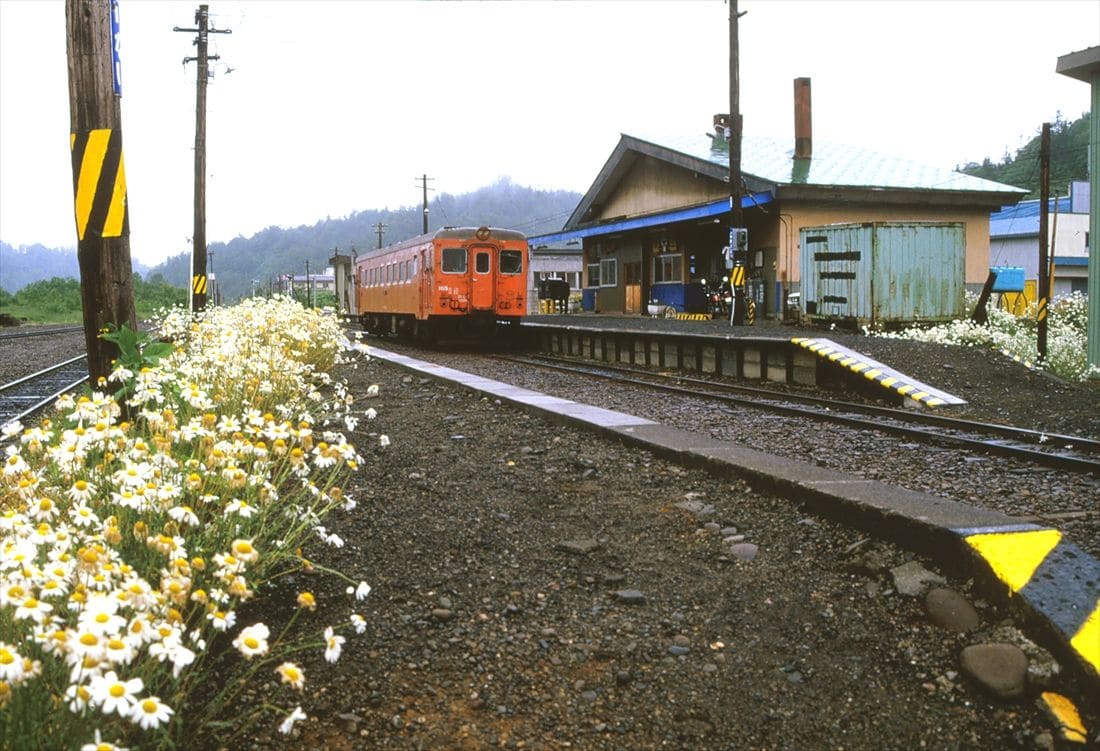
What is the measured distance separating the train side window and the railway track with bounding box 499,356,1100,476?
8.06 meters

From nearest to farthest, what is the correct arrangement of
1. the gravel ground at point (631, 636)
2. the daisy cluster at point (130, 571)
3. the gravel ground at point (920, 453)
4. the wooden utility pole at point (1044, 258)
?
the daisy cluster at point (130, 571) < the gravel ground at point (631, 636) < the gravel ground at point (920, 453) < the wooden utility pole at point (1044, 258)

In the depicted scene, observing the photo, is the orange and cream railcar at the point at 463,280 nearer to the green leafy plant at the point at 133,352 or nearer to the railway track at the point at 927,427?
the railway track at the point at 927,427

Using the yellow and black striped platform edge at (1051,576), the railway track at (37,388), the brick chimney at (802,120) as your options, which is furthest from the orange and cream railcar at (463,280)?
the yellow and black striped platform edge at (1051,576)

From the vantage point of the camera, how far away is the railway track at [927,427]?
606 centimetres

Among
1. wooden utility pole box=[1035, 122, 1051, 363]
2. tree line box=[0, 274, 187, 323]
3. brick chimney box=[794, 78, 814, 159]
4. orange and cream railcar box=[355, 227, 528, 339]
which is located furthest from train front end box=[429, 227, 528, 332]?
tree line box=[0, 274, 187, 323]

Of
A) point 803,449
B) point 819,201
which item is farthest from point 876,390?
point 819,201

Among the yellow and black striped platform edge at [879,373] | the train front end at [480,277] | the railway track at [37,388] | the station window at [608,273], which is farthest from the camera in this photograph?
the station window at [608,273]

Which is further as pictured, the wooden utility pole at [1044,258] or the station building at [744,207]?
the station building at [744,207]

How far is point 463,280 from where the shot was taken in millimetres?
19078

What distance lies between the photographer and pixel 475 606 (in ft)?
10.2

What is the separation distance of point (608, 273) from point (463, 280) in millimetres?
16399

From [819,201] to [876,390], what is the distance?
15.3 m

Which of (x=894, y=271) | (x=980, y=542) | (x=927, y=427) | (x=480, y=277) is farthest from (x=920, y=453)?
(x=480, y=277)

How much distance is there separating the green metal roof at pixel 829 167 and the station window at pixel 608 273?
534 centimetres
